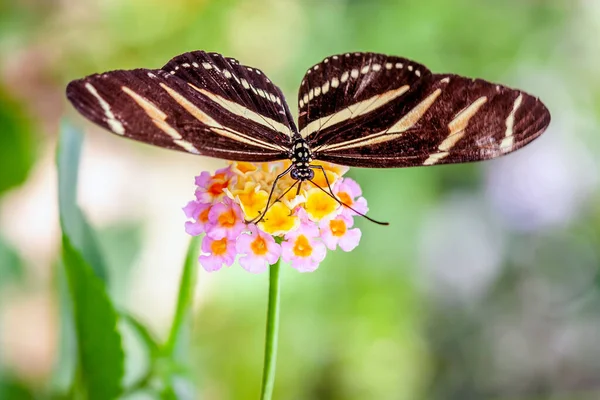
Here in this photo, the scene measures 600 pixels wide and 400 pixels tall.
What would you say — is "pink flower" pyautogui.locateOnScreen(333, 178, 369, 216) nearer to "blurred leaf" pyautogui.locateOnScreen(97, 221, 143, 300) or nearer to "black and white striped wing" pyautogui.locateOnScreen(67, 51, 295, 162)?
"black and white striped wing" pyautogui.locateOnScreen(67, 51, 295, 162)

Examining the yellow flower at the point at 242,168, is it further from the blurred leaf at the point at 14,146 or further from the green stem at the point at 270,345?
the blurred leaf at the point at 14,146

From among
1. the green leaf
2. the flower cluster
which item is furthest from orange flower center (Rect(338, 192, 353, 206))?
the green leaf

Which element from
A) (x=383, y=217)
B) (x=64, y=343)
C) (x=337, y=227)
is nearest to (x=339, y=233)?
(x=337, y=227)

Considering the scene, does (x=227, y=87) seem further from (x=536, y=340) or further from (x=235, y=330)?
(x=536, y=340)

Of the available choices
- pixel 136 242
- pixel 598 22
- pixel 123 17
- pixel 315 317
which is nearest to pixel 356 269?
pixel 315 317

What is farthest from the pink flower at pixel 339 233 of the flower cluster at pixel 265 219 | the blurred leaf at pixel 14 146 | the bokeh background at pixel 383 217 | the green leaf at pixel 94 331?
the bokeh background at pixel 383 217

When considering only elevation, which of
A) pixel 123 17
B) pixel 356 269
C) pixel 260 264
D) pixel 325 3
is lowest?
pixel 260 264

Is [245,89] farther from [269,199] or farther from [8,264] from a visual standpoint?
[8,264]
